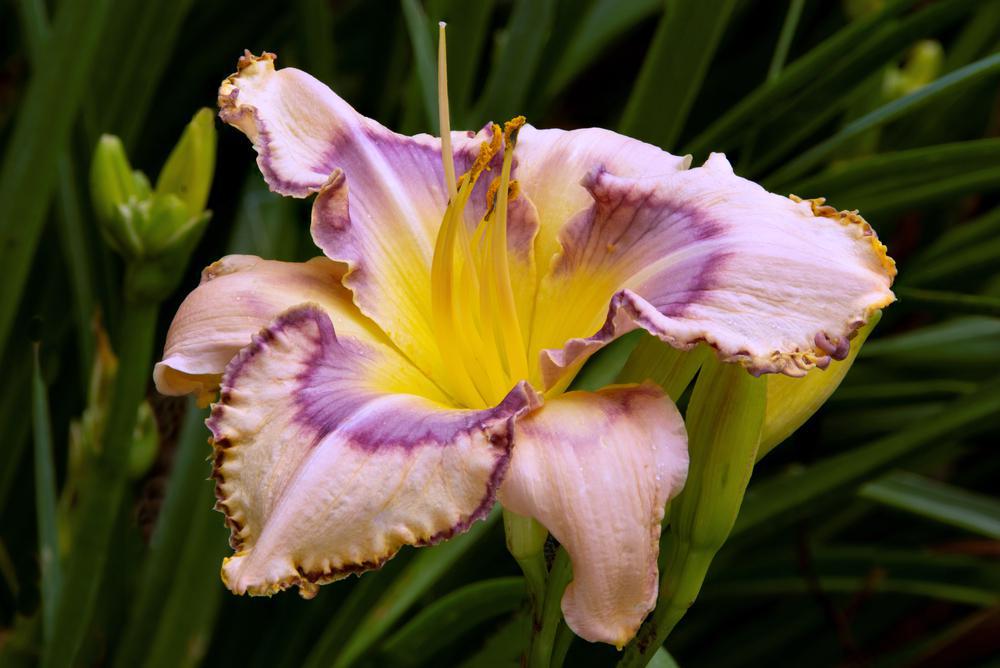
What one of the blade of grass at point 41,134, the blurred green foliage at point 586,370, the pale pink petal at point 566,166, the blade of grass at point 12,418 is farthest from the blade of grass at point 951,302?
the blade of grass at point 12,418

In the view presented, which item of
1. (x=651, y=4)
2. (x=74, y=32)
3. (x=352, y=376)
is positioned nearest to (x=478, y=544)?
(x=352, y=376)

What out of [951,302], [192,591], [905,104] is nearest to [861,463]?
[951,302]

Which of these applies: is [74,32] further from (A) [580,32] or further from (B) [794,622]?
(B) [794,622]

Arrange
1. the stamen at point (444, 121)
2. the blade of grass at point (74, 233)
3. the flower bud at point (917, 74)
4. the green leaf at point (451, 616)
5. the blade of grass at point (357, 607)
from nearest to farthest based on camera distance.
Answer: the stamen at point (444, 121)
the green leaf at point (451, 616)
the blade of grass at point (357, 607)
the blade of grass at point (74, 233)
the flower bud at point (917, 74)

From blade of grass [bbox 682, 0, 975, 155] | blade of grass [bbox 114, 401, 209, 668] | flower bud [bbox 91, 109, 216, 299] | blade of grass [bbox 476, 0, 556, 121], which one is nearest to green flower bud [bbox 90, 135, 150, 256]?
flower bud [bbox 91, 109, 216, 299]

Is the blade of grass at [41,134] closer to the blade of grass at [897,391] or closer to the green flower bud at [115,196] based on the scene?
the green flower bud at [115,196]

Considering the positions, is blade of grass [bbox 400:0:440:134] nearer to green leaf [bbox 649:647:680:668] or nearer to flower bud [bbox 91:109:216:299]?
flower bud [bbox 91:109:216:299]
